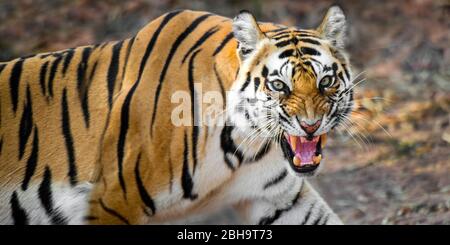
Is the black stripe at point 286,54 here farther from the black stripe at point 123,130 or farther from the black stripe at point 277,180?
the black stripe at point 123,130

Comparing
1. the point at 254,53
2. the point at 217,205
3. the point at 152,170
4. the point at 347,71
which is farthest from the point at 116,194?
the point at 347,71

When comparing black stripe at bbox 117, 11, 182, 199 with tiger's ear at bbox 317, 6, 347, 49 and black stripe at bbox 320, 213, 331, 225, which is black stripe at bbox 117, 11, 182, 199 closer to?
tiger's ear at bbox 317, 6, 347, 49

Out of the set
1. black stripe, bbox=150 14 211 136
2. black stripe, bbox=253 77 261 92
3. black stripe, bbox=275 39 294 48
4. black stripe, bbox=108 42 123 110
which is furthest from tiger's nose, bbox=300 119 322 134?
black stripe, bbox=108 42 123 110

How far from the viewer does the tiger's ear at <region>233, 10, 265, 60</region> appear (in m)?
4.15

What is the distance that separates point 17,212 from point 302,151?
1.31 meters

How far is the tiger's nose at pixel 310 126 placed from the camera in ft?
13.2

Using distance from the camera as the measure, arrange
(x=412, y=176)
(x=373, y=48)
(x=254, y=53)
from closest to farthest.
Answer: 1. (x=254, y=53)
2. (x=412, y=176)
3. (x=373, y=48)

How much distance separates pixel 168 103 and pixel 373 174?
8.11 feet

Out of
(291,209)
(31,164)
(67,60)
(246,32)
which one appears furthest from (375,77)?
(31,164)

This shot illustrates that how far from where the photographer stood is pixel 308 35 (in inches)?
167

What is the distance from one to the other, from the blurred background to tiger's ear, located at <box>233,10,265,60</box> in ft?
4.19

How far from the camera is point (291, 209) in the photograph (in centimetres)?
453

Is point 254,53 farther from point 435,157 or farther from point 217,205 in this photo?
point 435,157

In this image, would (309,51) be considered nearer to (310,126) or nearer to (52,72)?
(310,126)
